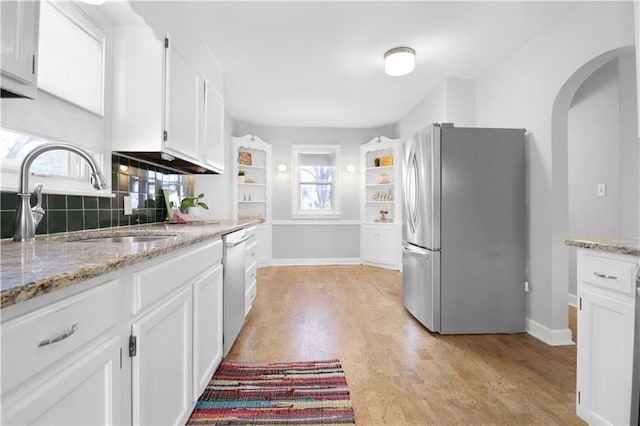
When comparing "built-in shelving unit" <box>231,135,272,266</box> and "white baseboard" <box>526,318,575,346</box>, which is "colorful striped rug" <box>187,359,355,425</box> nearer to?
"white baseboard" <box>526,318,575,346</box>

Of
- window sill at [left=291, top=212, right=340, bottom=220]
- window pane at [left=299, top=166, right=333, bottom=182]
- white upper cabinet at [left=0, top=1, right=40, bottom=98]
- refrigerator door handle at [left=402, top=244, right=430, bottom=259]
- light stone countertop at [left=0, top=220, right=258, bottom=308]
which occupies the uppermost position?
window pane at [left=299, top=166, right=333, bottom=182]

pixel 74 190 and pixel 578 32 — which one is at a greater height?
pixel 578 32

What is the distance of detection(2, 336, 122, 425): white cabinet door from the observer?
23.1 inches

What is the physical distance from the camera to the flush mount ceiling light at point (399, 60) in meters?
2.94

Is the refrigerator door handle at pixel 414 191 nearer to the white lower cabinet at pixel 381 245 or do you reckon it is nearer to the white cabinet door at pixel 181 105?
the white cabinet door at pixel 181 105

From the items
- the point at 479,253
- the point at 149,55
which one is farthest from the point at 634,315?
the point at 149,55

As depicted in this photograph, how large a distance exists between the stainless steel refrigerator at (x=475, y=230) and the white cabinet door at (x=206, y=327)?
68.6 inches

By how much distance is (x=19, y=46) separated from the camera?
0.95 m

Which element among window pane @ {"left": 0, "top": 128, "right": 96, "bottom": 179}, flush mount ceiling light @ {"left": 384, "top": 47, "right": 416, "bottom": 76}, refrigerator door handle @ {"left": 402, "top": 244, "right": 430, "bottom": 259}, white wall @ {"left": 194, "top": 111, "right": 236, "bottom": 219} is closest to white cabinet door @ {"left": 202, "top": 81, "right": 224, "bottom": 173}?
window pane @ {"left": 0, "top": 128, "right": 96, "bottom": 179}

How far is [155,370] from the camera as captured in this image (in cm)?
108

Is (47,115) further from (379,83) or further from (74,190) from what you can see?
(379,83)

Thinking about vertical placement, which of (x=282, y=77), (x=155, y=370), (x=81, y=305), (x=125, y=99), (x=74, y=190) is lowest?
(x=155, y=370)

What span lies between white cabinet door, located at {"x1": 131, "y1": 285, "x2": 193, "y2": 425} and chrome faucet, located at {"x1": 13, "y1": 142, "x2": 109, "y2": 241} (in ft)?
1.82

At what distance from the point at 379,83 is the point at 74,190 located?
3.30 m
